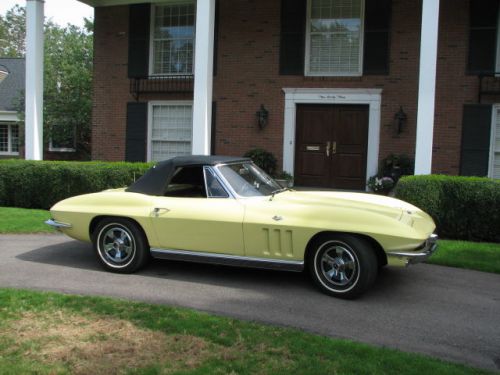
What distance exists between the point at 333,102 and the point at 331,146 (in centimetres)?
110

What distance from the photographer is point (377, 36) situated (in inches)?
492

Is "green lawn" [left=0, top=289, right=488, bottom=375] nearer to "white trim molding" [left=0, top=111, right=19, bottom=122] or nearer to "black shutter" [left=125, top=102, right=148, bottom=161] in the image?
"black shutter" [left=125, top=102, right=148, bottom=161]

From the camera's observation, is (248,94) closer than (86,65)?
Yes

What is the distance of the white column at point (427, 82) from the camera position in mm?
9766

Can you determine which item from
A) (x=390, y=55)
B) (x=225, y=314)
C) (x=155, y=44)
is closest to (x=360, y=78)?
(x=390, y=55)

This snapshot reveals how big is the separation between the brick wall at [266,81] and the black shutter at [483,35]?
17 cm

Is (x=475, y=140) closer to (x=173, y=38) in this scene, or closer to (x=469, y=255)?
(x=469, y=255)

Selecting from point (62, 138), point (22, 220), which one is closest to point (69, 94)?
point (62, 138)

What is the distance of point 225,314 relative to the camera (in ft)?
15.3

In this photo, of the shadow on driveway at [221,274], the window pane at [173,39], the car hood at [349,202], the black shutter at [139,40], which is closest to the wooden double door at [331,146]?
the window pane at [173,39]

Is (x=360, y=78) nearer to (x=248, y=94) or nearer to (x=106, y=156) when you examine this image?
(x=248, y=94)

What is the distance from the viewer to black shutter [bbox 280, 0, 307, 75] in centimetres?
1304

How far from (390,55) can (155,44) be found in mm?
6449

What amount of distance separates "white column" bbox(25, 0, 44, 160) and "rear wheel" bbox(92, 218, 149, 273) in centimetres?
774
